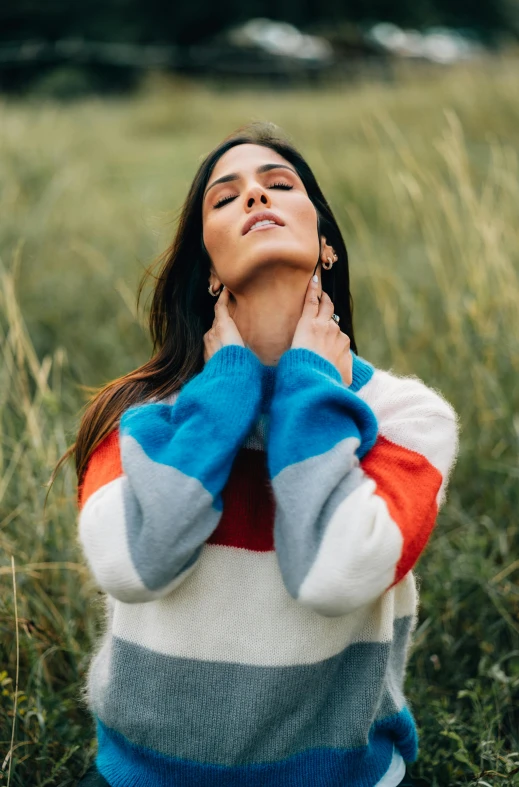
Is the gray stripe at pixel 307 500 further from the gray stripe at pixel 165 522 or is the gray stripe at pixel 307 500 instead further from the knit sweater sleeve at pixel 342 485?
the gray stripe at pixel 165 522

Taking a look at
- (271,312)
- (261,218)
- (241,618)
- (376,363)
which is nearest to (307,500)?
(241,618)

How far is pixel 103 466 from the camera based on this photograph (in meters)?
1.67

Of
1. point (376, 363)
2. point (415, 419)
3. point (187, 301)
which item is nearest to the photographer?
point (415, 419)

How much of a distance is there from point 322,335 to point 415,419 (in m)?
0.25

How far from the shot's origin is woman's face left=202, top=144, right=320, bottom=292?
1638 millimetres

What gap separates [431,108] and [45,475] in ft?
21.8

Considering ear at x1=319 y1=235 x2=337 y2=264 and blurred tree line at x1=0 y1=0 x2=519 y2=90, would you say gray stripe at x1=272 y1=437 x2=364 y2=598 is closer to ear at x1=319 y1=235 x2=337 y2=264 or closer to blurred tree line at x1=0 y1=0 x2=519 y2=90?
ear at x1=319 y1=235 x2=337 y2=264

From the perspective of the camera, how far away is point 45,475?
2.81 m

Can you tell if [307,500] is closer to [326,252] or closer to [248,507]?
[248,507]

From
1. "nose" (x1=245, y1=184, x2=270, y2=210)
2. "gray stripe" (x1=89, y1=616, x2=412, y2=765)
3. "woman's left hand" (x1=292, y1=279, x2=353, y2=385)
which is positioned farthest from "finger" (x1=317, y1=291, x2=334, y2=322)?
"gray stripe" (x1=89, y1=616, x2=412, y2=765)

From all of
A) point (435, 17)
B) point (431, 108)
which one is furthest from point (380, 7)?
point (431, 108)

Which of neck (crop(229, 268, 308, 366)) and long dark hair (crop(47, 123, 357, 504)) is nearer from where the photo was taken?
neck (crop(229, 268, 308, 366))

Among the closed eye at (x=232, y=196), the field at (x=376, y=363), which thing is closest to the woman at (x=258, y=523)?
the closed eye at (x=232, y=196)

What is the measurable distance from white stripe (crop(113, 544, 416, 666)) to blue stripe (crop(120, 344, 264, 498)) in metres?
0.16
